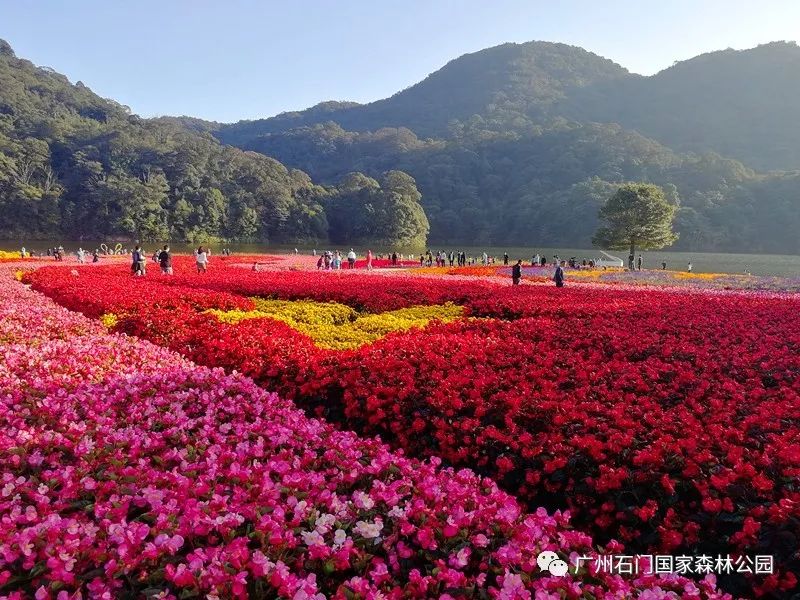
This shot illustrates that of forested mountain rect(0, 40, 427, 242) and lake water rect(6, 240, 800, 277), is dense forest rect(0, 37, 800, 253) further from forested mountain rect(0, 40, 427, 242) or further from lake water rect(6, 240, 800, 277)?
lake water rect(6, 240, 800, 277)

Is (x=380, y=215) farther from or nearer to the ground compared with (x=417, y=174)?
nearer to the ground

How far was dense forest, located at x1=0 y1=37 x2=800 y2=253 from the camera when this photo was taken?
81.8m

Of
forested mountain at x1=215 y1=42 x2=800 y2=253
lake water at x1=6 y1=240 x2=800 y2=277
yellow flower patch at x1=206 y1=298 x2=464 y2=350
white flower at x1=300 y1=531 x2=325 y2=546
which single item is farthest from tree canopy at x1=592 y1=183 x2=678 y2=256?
white flower at x1=300 y1=531 x2=325 y2=546

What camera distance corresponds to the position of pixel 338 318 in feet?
38.2

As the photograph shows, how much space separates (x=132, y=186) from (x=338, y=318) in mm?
78298

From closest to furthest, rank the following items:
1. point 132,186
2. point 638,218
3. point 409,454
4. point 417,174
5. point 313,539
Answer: point 313,539
point 409,454
point 638,218
point 132,186
point 417,174

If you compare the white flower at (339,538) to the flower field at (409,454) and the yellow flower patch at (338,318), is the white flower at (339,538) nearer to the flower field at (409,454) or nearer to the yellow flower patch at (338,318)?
the flower field at (409,454)

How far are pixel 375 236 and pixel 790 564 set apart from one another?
9060 centimetres

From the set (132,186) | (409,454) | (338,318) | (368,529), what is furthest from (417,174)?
(368,529)

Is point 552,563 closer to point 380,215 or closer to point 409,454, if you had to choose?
point 409,454

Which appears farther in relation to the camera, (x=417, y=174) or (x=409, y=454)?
(x=417, y=174)

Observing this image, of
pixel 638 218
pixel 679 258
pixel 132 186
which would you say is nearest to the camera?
pixel 638 218

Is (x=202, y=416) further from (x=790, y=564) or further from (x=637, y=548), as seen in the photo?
(x=790, y=564)

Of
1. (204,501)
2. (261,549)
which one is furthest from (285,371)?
(261,549)
